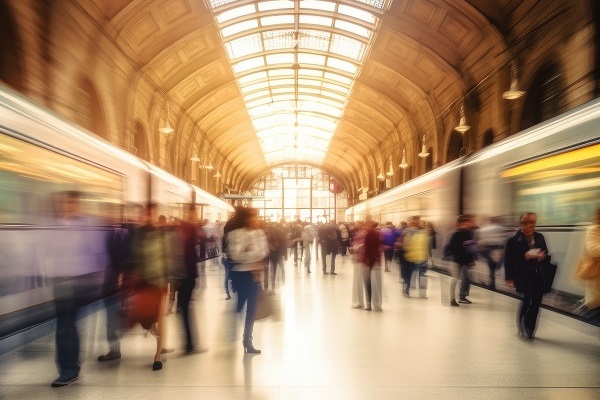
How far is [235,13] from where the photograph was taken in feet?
59.7

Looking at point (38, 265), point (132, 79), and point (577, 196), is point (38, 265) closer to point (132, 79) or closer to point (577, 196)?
point (577, 196)

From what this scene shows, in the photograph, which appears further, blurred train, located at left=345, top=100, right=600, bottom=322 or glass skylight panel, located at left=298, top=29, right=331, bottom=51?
glass skylight panel, located at left=298, top=29, right=331, bottom=51

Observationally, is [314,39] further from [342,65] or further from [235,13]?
[235,13]

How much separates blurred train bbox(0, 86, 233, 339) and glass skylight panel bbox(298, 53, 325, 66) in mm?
15984

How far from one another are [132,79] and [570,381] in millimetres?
16539

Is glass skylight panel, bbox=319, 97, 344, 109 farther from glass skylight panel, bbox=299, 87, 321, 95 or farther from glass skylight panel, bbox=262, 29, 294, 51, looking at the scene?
glass skylight panel, bbox=262, 29, 294, 51

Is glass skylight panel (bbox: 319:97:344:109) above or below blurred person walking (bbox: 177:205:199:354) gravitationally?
above

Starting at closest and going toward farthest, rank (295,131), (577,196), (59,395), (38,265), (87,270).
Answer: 1. (59,395)
2. (38,265)
3. (577,196)
4. (87,270)
5. (295,131)

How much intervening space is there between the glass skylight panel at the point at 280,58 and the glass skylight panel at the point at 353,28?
434 cm

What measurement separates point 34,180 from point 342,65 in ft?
63.4

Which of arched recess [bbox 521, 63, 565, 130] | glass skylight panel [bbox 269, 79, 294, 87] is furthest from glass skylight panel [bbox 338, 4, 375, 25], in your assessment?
glass skylight panel [bbox 269, 79, 294, 87]

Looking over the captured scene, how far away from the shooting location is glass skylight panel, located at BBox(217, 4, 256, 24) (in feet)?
58.9

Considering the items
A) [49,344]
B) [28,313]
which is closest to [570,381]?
[49,344]

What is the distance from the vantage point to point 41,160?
21.5 feet
